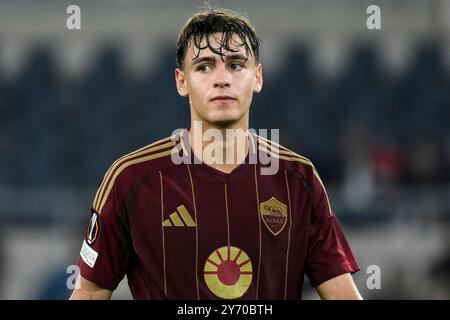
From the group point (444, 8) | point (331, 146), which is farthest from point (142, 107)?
point (444, 8)

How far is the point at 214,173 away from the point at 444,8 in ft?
24.2

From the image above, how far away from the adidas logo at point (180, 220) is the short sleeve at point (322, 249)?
44 centimetres

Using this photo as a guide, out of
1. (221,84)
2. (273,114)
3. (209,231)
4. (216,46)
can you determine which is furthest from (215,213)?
(273,114)

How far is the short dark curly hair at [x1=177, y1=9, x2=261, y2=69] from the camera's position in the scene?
3.25m

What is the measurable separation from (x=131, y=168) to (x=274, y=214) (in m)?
0.54

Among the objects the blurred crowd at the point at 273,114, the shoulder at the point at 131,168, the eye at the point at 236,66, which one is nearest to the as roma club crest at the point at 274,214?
the shoulder at the point at 131,168

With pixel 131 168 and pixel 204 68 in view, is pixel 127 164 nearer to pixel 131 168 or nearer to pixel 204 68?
pixel 131 168

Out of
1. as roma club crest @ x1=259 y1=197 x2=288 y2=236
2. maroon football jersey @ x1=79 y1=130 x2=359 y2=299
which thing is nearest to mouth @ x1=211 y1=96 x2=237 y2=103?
maroon football jersey @ x1=79 y1=130 x2=359 y2=299

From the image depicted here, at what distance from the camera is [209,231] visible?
315cm

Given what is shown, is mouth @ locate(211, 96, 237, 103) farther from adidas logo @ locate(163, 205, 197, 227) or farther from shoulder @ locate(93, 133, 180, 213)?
adidas logo @ locate(163, 205, 197, 227)

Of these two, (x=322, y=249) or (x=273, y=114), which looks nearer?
(x=322, y=249)

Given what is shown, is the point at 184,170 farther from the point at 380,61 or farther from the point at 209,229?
the point at 380,61

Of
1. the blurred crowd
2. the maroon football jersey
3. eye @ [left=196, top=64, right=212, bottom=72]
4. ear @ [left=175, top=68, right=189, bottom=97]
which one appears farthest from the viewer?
the blurred crowd

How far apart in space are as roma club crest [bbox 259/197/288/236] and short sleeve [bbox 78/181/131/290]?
497 millimetres
